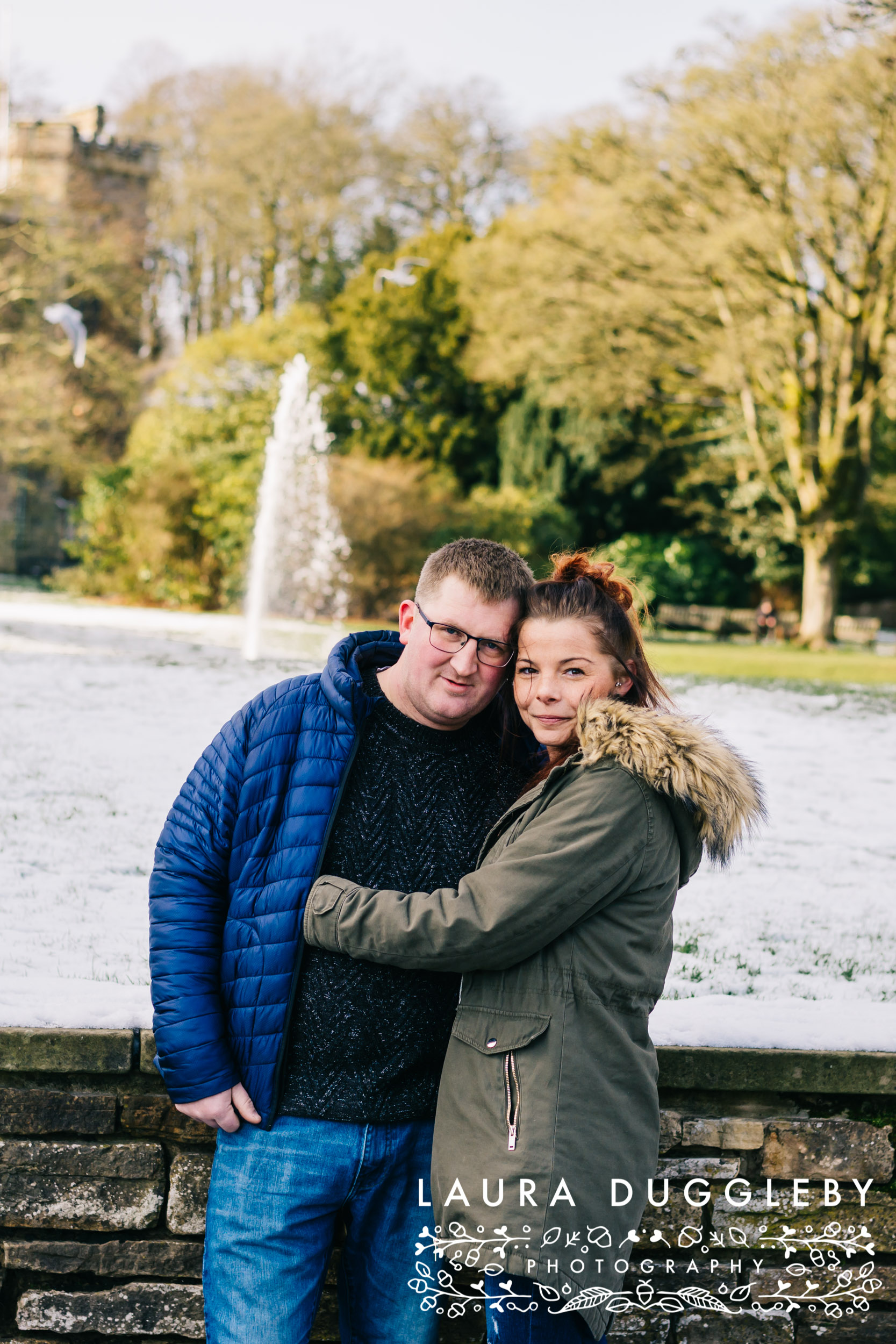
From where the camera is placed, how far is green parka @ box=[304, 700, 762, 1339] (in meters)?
1.91

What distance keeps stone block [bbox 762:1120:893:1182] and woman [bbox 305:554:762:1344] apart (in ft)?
2.78

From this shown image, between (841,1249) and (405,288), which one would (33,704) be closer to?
(841,1249)

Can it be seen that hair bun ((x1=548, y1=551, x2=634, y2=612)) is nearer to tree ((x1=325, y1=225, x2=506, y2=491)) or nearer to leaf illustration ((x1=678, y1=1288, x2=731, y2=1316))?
leaf illustration ((x1=678, y1=1288, x2=731, y2=1316))

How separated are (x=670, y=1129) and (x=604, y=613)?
1.32 m

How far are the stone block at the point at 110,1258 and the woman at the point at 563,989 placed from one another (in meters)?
0.93

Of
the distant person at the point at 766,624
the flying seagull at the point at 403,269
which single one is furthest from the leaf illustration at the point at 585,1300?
the distant person at the point at 766,624

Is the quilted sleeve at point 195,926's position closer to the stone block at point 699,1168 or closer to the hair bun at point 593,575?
the hair bun at point 593,575

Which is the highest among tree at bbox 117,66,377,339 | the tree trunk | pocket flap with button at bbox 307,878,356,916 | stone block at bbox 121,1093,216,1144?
tree at bbox 117,66,377,339

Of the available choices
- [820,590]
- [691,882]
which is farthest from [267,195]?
[691,882]

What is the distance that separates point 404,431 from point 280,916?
24.3 meters

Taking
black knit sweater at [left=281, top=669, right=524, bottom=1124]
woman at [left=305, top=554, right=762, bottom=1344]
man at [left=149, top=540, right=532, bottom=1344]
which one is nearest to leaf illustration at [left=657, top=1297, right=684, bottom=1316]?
man at [left=149, top=540, right=532, bottom=1344]

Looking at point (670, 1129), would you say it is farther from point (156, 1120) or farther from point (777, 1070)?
point (156, 1120)

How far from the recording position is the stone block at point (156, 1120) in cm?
268

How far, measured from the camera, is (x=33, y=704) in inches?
294
